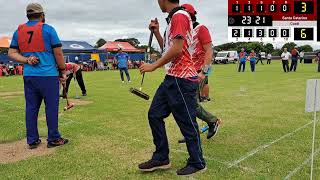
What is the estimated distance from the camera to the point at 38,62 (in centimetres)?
589

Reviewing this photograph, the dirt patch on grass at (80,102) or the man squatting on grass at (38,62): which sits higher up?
the man squatting on grass at (38,62)

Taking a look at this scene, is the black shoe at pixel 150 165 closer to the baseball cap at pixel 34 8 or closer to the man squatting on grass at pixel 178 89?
the man squatting on grass at pixel 178 89

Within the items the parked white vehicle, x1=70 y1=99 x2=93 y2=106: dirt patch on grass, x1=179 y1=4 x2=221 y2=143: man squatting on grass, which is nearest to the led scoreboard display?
x1=70 y1=99 x2=93 y2=106: dirt patch on grass

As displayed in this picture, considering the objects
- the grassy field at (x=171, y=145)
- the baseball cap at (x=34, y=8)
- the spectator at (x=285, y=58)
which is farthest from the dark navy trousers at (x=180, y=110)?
the spectator at (x=285, y=58)

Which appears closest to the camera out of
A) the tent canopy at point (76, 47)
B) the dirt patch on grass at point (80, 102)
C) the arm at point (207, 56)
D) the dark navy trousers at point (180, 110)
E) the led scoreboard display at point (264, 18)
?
the dark navy trousers at point (180, 110)

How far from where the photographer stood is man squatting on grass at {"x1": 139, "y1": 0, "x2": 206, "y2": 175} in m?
4.44

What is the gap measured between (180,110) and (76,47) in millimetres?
39876

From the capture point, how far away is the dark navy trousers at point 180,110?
4.61 m

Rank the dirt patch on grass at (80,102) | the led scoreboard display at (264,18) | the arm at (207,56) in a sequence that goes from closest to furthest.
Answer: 1. the arm at (207,56)
2. the dirt patch on grass at (80,102)
3. the led scoreboard display at (264,18)

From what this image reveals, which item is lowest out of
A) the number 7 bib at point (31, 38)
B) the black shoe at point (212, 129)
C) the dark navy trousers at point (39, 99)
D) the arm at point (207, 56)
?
the black shoe at point (212, 129)

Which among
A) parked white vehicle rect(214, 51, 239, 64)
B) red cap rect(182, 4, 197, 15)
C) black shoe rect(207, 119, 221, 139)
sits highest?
red cap rect(182, 4, 197, 15)

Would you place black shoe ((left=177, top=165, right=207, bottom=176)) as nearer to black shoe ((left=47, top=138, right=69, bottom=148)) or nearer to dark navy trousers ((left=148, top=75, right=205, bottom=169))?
dark navy trousers ((left=148, top=75, right=205, bottom=169))

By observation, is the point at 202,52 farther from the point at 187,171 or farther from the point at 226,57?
the point at 226,57

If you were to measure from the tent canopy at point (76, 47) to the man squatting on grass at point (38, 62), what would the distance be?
36.1m
